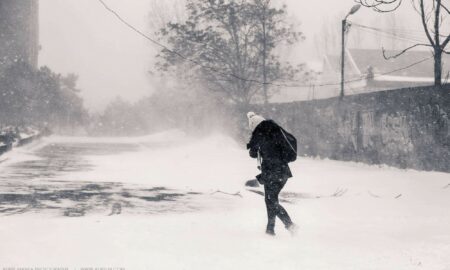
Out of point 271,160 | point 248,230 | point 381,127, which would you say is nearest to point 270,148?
point 271,160

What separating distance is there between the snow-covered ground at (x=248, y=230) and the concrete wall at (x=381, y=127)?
0.99 m

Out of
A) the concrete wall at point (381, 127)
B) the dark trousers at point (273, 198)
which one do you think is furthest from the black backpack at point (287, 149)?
the concrete wall at point (381, 127)

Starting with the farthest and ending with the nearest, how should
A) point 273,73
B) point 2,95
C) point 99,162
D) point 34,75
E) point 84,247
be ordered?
1. point 34,75
2. point 2,95
3. point 273,73
4. point 99,162
5. point 84,247

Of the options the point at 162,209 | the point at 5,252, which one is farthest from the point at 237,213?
the point at 5,252

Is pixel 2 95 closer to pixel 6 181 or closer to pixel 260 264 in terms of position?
pixel 6 181

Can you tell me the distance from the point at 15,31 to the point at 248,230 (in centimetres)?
4346

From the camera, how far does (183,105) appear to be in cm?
5103

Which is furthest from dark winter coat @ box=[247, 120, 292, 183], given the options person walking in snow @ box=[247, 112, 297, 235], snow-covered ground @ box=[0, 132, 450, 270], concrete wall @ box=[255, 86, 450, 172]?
concrete wall @ box=[255, 86, 450, 172]

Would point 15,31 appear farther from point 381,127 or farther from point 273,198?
point 273,198

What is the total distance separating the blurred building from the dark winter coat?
4008 cm

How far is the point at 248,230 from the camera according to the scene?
7898 millimetres

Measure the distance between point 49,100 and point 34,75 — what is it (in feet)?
14.0

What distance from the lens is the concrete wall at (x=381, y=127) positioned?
1446 cm

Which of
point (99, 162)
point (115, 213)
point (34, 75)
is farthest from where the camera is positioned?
point (34, 75)
